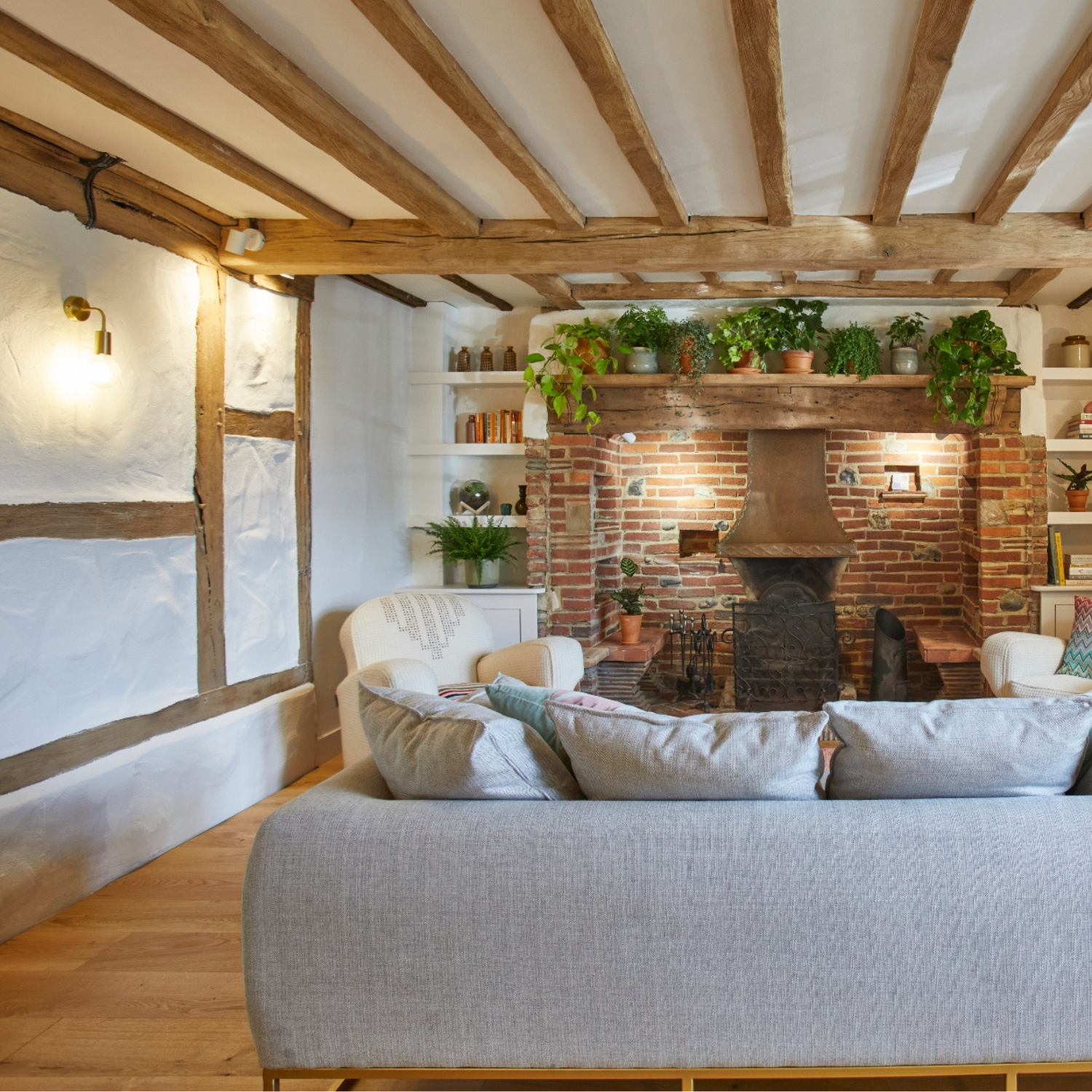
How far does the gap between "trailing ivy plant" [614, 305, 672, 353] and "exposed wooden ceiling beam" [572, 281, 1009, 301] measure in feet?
0.30

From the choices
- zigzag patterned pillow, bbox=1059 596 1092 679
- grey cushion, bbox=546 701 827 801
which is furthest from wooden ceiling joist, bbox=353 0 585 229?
zigzag patterned pillow, bbox=1059 596 1092 679

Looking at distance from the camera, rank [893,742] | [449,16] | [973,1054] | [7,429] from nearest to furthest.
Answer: [973,1054]
[893,742]
[449,16]
[7,429]

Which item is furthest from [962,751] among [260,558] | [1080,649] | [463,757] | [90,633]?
[260,558]

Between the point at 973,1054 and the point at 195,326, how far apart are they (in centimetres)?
330

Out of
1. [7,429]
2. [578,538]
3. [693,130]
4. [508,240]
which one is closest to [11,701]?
[7,429]

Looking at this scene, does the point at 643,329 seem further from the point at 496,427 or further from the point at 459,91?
the point at 459,91

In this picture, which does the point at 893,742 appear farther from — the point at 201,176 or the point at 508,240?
the point at 201,176

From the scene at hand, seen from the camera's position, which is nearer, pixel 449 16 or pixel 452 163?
pixel 449 16

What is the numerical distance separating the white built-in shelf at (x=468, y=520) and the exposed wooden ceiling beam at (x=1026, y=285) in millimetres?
2811

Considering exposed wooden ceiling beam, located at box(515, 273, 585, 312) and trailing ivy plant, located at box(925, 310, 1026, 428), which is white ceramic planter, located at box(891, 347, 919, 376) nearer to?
trailing ivy plant, located at box(925, 310, 1026, 428)

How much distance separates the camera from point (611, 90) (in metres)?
2.44

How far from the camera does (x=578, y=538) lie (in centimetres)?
521

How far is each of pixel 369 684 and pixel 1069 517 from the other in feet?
13.0

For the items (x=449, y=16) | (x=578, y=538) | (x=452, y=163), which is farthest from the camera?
(x=578, y=538)
